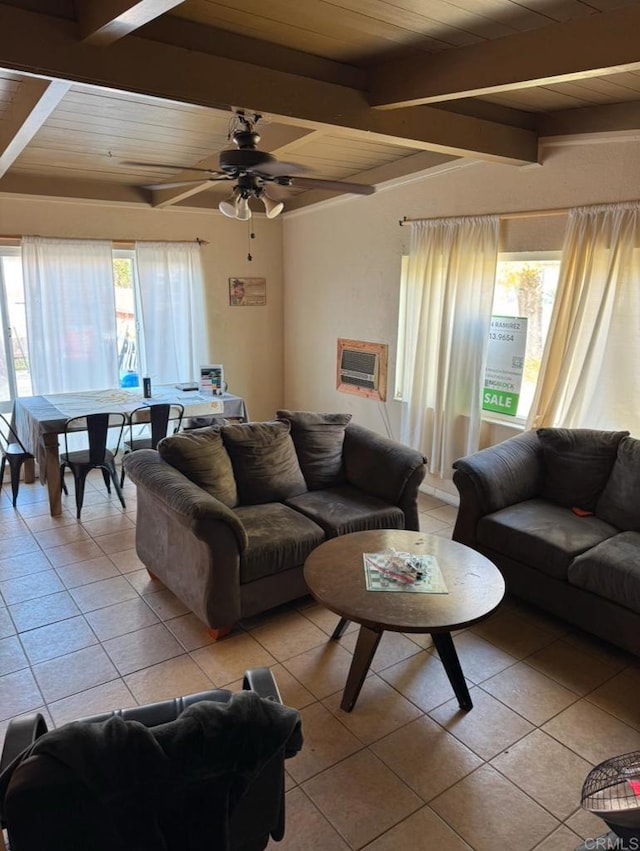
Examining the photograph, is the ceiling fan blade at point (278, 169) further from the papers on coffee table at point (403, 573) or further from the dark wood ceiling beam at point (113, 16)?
the papers on coffee table at point (403, 573)

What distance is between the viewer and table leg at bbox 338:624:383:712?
7.70ft

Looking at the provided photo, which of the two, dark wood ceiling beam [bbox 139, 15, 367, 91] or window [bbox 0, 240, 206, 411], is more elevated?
dark wood ceiling beam [bbox 139, 15, 367, 91]

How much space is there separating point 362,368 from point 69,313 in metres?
2.63

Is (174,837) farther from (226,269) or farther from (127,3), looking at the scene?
(226,269)

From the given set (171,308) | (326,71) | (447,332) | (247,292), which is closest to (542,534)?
(447,332)

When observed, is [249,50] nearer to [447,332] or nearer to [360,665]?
[447,332]

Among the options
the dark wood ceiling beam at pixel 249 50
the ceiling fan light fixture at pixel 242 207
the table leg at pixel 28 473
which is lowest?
the table leg at pixel 28 473

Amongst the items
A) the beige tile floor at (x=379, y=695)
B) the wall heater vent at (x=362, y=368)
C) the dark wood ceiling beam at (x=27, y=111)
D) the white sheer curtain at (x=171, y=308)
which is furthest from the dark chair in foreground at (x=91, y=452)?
the wall heater vent at (x=362, y=368)

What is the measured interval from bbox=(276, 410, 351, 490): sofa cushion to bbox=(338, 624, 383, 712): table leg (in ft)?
4.57

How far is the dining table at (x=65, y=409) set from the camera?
4.09 m

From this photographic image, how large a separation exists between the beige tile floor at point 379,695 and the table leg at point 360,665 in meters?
0.05

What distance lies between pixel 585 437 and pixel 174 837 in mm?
3027

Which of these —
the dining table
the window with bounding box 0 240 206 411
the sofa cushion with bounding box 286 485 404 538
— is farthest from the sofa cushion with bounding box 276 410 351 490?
the window with bounding box 0 240 206 411

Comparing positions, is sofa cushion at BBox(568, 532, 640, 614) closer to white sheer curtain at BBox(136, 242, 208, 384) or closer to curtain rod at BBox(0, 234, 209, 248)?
white sheer curtain at BBox(136, 242, 208, 384)
